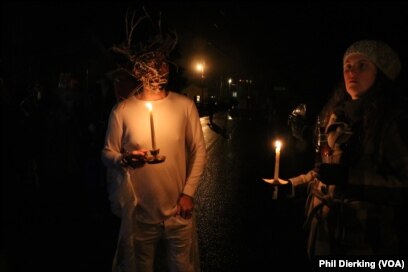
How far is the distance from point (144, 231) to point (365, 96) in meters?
1.99

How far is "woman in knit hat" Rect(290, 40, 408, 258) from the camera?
7.68ft

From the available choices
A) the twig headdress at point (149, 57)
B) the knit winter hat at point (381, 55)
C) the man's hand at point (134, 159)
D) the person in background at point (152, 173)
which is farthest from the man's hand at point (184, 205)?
the knit winter hat at point (381, 55)

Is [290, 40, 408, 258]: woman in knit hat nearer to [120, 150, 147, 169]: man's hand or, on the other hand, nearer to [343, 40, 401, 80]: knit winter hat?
[343, 40, 401, 80]: knit winter hat

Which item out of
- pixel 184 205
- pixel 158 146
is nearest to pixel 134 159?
pixel 158 146

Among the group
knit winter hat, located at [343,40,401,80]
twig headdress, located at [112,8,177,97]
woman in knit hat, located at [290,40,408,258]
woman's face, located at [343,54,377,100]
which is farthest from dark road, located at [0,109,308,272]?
knit winter hat, located at [343,40,401,80]

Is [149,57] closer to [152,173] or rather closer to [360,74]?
[152,173]

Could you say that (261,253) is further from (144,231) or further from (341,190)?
(341,190)

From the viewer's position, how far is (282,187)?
2.81 metres

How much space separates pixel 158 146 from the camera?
116 inches

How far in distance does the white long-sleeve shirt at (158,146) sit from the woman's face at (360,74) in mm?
1295

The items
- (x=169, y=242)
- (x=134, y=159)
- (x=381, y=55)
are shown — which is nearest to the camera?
(x=381, y=55)

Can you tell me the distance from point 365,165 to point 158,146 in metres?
1.53

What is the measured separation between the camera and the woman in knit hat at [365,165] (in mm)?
2340

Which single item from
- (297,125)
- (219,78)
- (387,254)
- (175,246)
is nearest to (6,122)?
(175,246)
